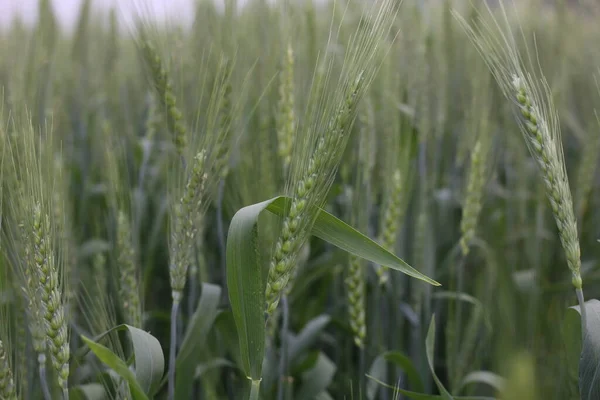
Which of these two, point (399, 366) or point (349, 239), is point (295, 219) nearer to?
point (349, 239)

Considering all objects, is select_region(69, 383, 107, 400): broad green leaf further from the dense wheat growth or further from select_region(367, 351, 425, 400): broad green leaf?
select_region(367, 351, 425, 400): broad green leaf

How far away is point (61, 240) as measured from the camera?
3.33 ft

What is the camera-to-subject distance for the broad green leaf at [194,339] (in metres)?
1.17

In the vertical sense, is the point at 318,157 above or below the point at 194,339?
above

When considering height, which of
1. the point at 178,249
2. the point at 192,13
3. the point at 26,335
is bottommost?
the point at 26,335

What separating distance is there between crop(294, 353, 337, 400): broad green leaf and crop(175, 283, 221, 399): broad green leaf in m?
0.31

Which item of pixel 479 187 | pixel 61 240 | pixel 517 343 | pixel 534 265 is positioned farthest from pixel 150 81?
pixel 534 265

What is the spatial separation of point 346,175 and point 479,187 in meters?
0.37

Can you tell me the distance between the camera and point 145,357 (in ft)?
3.10

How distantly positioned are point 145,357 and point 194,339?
0.23 m

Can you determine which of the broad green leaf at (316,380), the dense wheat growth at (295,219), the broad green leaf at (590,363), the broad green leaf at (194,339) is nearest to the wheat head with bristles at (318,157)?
the dense wheat growth at (295,219)

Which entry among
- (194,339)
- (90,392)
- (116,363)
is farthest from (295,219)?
(90,392)

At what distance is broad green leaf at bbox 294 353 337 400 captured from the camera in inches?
55.2

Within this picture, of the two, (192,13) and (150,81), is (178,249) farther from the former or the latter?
(192,13)
